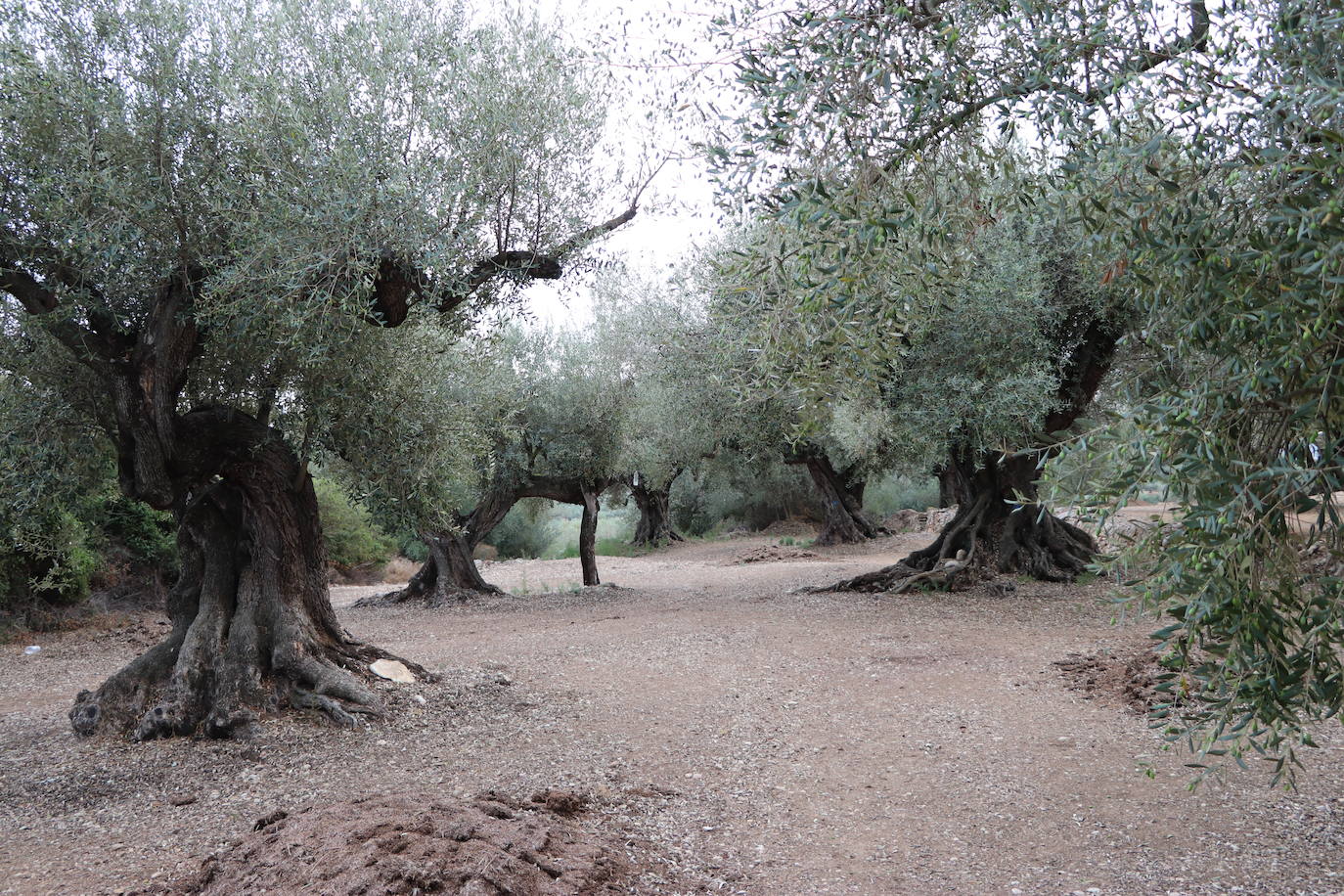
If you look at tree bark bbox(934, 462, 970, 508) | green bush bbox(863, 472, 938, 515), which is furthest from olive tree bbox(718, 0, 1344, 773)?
green bush bbox(863, 472, 938, 515)

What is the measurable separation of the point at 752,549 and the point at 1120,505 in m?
25.6

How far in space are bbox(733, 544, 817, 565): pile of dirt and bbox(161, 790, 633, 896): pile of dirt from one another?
21.1 m

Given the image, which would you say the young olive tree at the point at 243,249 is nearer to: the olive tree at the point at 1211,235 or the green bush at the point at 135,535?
the olive tree at the point at 1211,235

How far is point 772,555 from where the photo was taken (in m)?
26.6

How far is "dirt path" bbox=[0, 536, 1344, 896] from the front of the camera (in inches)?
182

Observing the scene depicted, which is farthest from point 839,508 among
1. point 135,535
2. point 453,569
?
point 135,535

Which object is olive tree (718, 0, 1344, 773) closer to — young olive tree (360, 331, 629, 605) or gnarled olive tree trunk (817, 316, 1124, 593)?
gnarled olive tree trunk (817, 316, 1124, 593)

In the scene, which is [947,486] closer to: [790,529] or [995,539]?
[790,529]

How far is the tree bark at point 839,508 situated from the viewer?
27.8 meters

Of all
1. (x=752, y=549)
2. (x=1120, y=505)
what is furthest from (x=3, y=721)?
(x=752, y=549)

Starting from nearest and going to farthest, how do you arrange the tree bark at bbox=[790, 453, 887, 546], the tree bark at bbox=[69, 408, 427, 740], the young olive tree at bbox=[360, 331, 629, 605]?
the tree bark at bbox=[69, 408, 427, 740] → the young olive tree at bbox=[360, 331, 629, 605] → the tree bark at bbox=[790, 453, 887, 546]

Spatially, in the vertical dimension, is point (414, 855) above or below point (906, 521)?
below

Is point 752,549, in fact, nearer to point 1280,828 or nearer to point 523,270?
point 523,270

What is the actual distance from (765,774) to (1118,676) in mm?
4176
